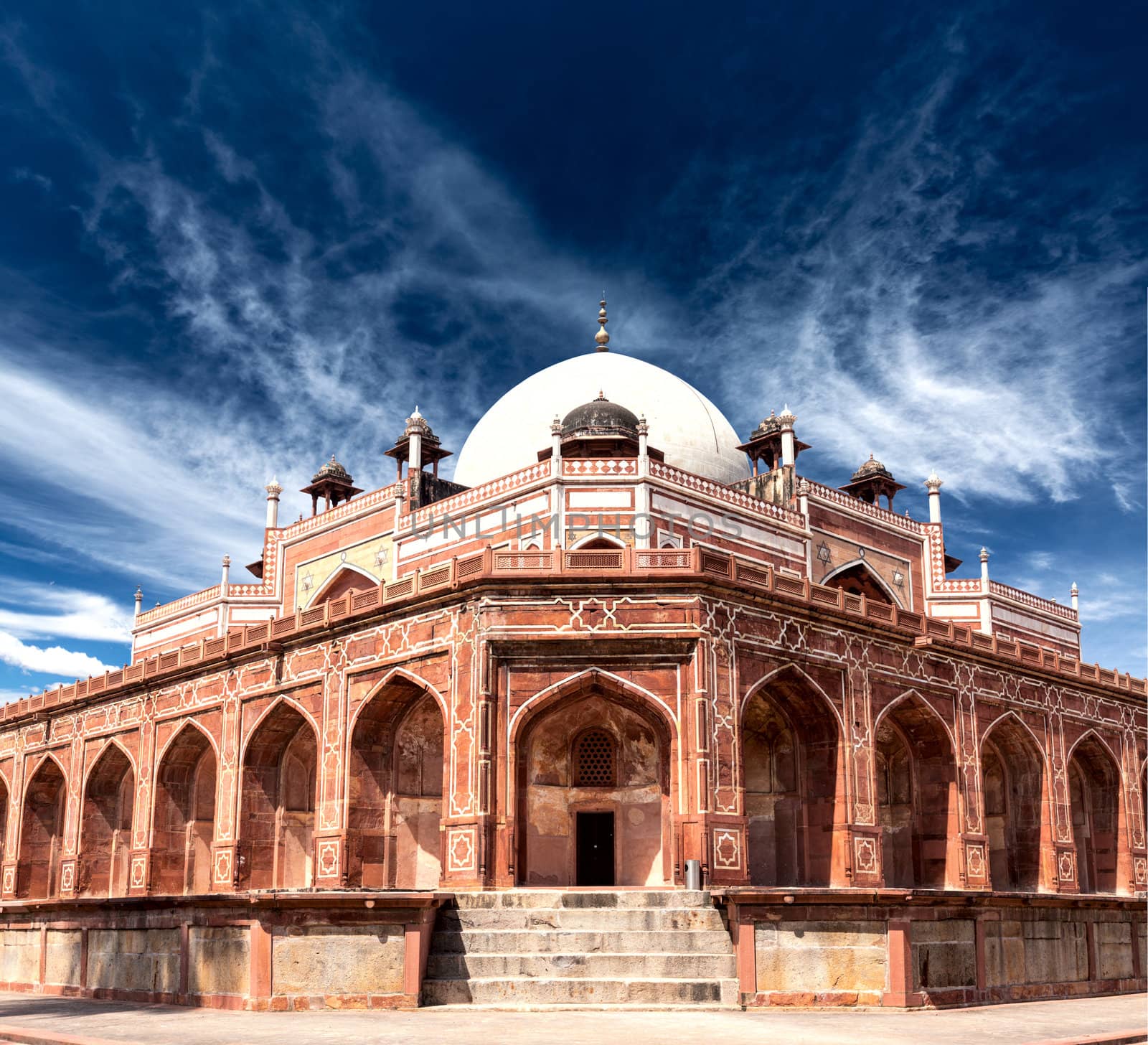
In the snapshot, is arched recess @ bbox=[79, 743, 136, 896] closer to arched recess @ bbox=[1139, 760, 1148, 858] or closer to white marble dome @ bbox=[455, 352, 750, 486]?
white marble dome @ bbox=[455, 352, 750, 486]

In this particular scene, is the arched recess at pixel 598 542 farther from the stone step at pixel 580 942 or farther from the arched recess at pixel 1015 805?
the stone step at pixel 580 942

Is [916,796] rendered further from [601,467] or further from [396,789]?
[396,789]

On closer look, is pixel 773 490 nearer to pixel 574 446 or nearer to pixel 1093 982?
pixel 574 446

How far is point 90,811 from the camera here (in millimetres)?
32812

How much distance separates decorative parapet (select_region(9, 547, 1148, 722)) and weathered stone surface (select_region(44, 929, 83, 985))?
7.99 meters

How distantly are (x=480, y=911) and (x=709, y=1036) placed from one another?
19.9 feet

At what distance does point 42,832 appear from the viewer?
35.8 m

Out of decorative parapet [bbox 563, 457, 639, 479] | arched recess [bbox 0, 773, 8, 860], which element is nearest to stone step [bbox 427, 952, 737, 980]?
decorative parapet [bbox 563, 457, 639, 479]

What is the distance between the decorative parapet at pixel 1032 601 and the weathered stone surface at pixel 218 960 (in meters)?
23.3

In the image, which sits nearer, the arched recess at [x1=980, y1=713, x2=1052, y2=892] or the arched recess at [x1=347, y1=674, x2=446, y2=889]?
the arched recess at [x1=347, y1=674, x2=446, y2=889]

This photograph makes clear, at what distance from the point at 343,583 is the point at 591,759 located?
426 inches

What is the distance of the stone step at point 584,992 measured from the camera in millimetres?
15797

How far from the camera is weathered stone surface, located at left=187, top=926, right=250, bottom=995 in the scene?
15406 millimetres

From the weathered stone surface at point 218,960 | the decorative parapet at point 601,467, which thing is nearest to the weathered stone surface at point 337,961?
the weathered stone surface at point 218,960
